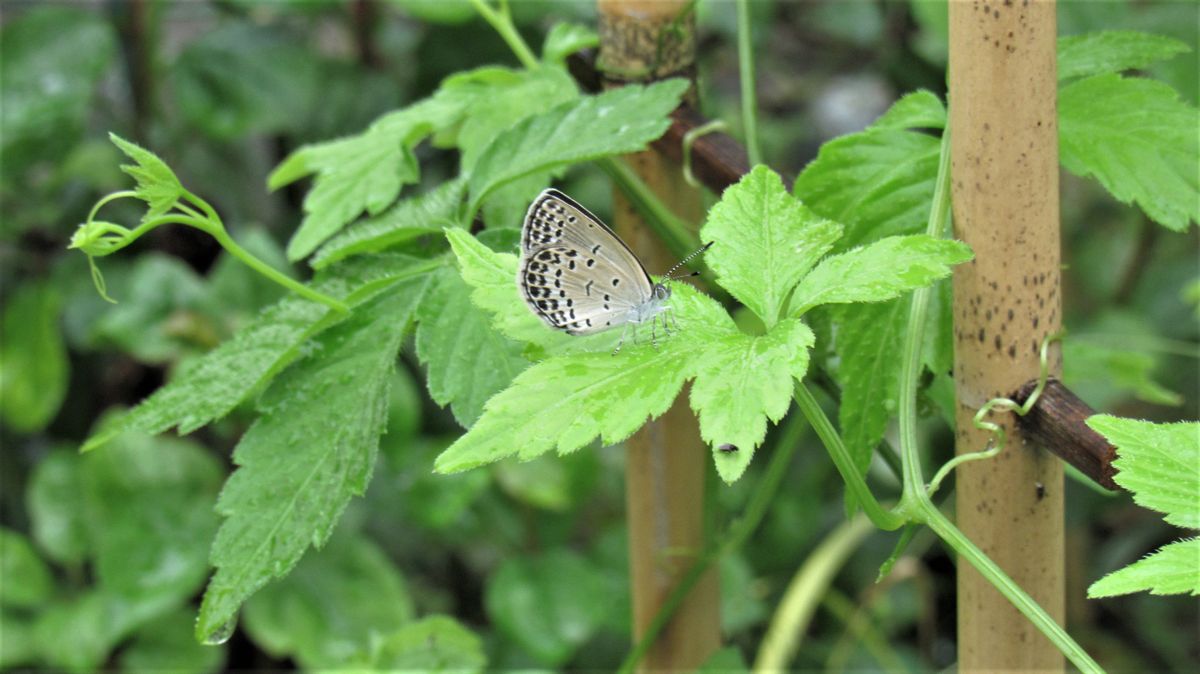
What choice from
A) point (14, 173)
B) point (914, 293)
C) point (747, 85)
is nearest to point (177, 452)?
point (14, 173)

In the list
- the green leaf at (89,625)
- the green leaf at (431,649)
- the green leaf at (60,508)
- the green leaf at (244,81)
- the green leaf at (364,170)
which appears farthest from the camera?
the green leaf at (244,81)

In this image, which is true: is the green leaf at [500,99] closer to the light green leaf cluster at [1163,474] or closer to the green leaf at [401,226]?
the green leaf at [401,226]

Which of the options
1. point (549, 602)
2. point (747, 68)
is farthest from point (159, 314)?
point (747, 68)

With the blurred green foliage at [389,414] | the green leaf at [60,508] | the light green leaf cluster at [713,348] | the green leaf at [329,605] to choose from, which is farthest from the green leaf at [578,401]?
the green leaf at [60,508]

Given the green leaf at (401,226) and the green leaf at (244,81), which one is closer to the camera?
the green leaf at (401,226)

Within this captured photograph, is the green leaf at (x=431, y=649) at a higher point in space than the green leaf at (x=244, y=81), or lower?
lower

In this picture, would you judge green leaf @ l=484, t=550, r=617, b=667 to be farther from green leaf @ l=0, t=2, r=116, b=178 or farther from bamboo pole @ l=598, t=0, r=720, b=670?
green leaf @ l=0, t=2, r=116, b=178

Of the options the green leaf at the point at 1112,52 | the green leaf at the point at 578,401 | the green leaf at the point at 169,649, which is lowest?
the green leaf at the point at 169,649

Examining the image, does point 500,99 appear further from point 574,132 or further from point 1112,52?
point 1112,52
